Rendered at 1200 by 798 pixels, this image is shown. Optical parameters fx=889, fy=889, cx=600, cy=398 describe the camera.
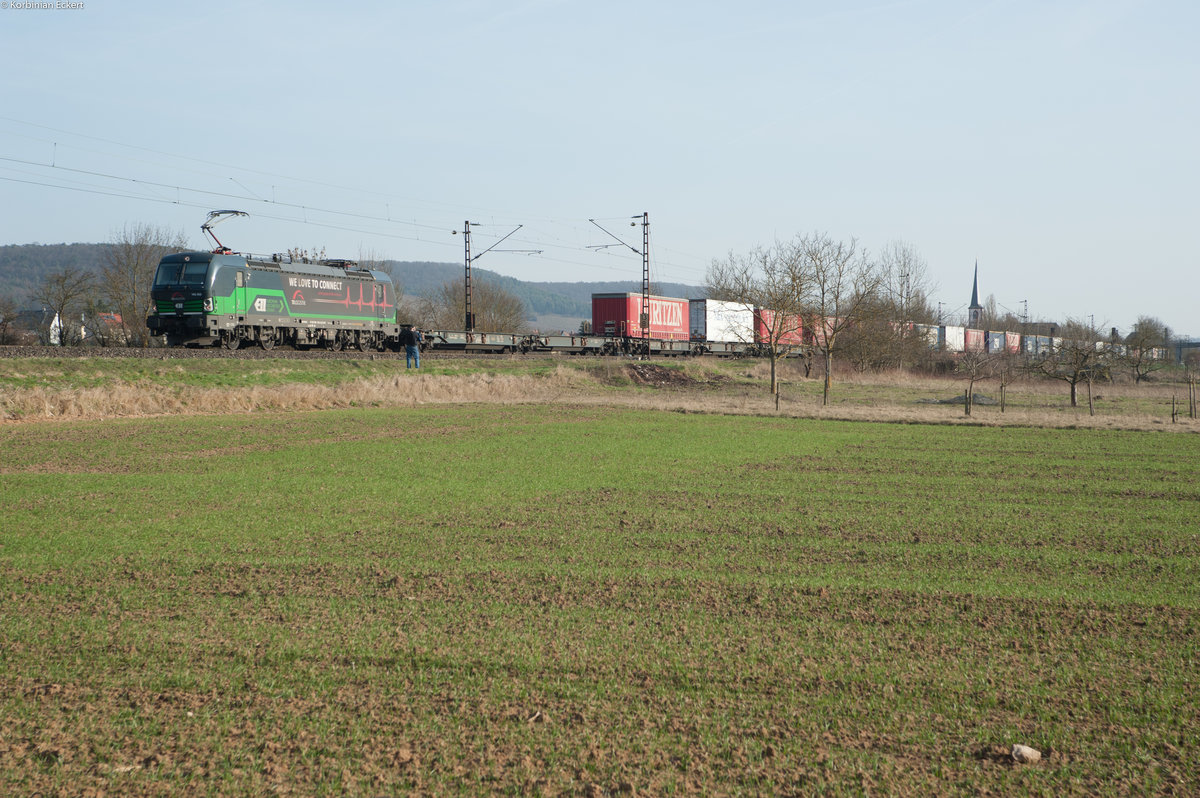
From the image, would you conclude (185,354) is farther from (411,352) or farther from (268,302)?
(411,352)

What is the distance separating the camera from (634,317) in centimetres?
5428

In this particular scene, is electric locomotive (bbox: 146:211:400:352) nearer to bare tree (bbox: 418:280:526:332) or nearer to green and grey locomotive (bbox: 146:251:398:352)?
green and grey locomotive (bbox: 146:251:398:352)

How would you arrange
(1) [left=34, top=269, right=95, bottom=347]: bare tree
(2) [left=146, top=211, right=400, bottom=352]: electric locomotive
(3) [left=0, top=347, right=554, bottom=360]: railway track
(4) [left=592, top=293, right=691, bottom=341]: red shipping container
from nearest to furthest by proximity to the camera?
(3) [left=0, top=347, right=554, bottom=360]: railway track < (2) [left=146, top=211, right=400, bottom=352]: electric locomotive < (1) [left=34, top=269, right=95, bottom=347]: bare tree < (4) [left=592, top=293, right=691, bottom=341]: red shipping container

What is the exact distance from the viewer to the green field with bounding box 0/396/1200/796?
460cm

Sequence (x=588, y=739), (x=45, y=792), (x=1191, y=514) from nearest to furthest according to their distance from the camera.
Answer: (x=45, y=792) < (x=588, y=739) < (x=1191, y=514)

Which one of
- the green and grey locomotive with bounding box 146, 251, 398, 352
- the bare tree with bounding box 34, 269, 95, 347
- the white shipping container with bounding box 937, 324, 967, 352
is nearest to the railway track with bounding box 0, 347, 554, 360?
the green and grey locomotive with bounding box 146, 251, 398, 352

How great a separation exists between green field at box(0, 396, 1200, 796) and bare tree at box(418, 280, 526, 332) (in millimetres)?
60861

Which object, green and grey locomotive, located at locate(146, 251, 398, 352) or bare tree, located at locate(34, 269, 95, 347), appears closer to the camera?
green and grey locomotive, located at locate(146, 251, 398, 352)

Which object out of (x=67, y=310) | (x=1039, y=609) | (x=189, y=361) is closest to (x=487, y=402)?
(x=189, y=361)

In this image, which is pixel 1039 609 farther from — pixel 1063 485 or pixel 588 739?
pixel 1063 485

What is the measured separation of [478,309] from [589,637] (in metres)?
71.0

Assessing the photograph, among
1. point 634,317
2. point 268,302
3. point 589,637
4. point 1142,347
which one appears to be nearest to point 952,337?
point 1142,347

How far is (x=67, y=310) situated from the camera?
5600cm

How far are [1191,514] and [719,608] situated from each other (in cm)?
843
